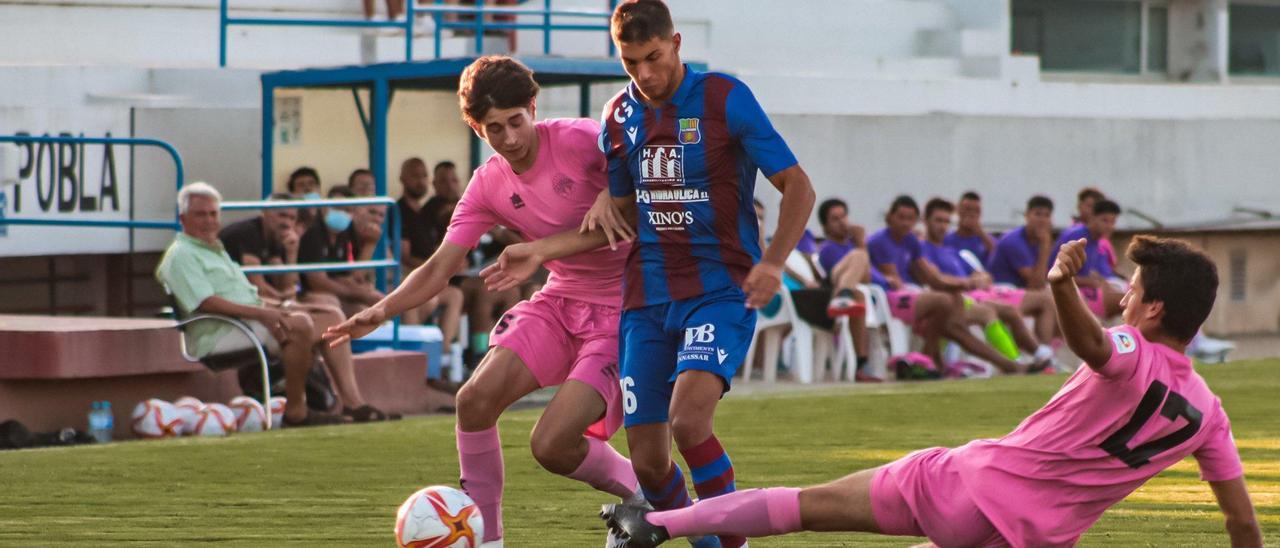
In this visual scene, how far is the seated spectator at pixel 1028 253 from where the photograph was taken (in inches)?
694

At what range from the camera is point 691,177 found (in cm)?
Result: 619

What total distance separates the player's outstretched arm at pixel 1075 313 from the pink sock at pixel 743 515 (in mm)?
907

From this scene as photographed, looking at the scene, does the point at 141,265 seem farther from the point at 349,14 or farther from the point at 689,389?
the point at 689,389

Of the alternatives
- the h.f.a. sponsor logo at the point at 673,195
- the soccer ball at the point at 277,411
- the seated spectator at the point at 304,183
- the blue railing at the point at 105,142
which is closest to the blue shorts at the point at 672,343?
the h.f.a. sponsor logo at the point at 673,195

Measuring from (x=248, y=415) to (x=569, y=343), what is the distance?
18.7 ft

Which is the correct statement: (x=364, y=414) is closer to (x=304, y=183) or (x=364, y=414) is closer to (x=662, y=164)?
(x=304, y=183)

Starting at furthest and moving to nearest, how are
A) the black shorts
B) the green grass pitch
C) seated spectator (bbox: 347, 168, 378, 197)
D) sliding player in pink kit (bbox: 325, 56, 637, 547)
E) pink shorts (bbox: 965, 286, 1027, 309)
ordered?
pink shorts (bbox: 965, 286, 1027, 309)
the black shorts
seated spectator (bbox: 347, 168, 378, 197)
the green grass pitch
sliding player in pink kit (bbox: 325, 56, 637, 547)

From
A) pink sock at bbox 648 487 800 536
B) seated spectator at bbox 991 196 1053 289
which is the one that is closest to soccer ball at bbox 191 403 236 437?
pink sock at bbox 648 487 800 536

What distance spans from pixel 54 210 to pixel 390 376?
320 cm

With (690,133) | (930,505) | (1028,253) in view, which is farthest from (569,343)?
(1028,253)

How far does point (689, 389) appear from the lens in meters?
6.05

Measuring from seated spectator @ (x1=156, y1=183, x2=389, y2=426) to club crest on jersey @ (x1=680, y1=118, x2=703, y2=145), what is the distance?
626cm

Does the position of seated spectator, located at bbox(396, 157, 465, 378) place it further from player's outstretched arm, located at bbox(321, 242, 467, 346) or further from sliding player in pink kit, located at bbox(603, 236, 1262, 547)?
sliding player in pink kit, located at bbox(603, 236, 1262, 547)

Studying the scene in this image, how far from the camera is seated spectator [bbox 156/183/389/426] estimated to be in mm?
11969
